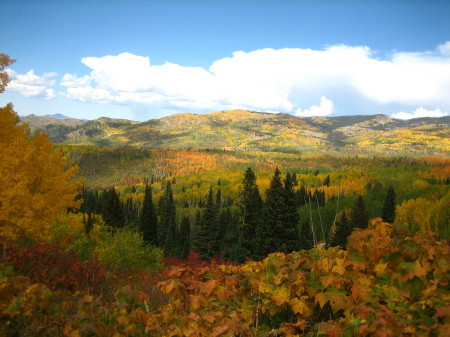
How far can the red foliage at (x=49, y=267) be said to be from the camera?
911 centimetres

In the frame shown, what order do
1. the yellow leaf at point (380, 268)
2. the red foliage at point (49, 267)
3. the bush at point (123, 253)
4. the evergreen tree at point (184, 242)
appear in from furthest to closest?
the evergreen tree at point (184, 242) → the bush at point (123, 253) → the red foliage at point (49, 267) → the yellow leaf at point (380, 268)

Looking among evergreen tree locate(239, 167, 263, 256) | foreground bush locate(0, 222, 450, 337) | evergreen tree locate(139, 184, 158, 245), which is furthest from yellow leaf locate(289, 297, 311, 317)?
evergreen tree locate(139, 184, 158, 245)

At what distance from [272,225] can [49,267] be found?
31.1 meters

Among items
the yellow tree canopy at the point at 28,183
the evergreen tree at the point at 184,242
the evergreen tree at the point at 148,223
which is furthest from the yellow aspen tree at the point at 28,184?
the evergreen tree at the point at 184,242

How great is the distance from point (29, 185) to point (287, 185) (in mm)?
30021

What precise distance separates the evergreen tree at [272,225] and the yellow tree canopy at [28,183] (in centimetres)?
2307

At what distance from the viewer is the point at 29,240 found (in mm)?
18328

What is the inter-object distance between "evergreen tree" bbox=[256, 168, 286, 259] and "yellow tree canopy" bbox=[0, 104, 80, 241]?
908 inches

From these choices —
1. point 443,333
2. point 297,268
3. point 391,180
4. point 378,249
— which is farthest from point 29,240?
point 391,180

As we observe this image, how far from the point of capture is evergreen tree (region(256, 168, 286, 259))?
3769 cm

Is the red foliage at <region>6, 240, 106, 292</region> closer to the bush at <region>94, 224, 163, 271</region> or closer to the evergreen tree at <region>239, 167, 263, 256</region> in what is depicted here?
the bush at <region>94, 224, 163, 271</region>

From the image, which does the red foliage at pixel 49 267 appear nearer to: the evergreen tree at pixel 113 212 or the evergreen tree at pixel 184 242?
the evergreen tree at pixel 113 212

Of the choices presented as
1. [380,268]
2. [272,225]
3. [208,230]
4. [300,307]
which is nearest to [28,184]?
[300,307]

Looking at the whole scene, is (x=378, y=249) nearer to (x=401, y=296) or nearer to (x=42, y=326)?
(x=401, y=296)
